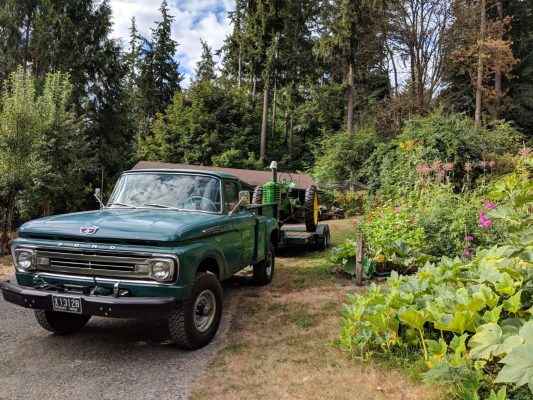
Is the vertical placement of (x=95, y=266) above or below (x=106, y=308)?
above

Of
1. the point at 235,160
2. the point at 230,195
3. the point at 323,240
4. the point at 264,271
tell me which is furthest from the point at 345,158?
the point at 230,195

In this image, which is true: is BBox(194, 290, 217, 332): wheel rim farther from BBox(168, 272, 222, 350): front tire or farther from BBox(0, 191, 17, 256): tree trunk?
BBox(0, 191, 17, 256): tree trunk

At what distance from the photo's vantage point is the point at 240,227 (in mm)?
5422

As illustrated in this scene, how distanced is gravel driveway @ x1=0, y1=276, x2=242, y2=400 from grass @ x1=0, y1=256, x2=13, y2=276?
3.39m

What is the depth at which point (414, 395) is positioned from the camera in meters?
3.03

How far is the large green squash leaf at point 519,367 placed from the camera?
205 cm

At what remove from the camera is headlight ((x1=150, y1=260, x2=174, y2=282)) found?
3705mm

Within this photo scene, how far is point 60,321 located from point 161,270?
69.5 inches

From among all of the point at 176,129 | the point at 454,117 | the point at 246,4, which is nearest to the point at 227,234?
the point at 454,117

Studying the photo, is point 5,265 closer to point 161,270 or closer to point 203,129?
point 161,270

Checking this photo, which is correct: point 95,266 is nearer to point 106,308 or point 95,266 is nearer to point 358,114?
point 106,308

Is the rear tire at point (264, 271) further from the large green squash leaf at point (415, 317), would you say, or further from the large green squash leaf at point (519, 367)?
the large green squash leaf at point (519, 367)

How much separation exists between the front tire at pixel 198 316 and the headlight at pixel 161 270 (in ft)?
1.10

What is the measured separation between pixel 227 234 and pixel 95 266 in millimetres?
1618
